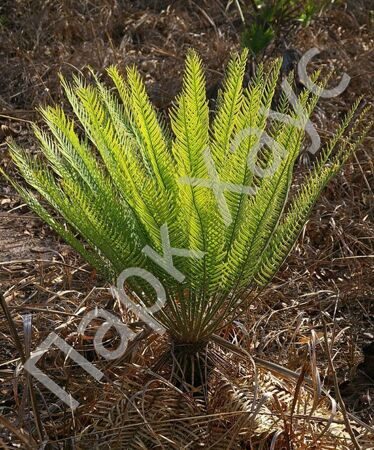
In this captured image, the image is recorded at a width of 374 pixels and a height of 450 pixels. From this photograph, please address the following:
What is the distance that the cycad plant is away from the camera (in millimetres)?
1716

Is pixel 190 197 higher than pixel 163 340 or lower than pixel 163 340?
higher

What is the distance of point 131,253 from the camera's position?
5.88 feet

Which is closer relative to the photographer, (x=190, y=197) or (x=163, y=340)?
(x=190, y=197)

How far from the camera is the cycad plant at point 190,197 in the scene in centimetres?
172

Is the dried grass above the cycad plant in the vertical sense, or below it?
below

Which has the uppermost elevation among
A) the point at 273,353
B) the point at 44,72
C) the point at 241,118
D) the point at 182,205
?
the point at 241,118

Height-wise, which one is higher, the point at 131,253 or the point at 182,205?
the point at 182,205

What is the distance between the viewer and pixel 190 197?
67.1 inches

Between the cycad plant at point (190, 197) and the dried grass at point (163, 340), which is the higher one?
the cycad plant at point (190, 197)

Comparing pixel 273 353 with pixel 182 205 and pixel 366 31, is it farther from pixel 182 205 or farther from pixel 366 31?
pixel 366 31

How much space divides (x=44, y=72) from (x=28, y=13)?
0.55 metres

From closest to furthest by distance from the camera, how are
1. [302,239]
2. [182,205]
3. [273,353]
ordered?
[182,205]
[273,353]
[302,239]

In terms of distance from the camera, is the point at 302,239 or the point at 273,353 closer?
the point at 273,353

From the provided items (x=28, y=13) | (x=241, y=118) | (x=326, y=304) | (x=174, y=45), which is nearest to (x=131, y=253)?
(x=241, y=118)
